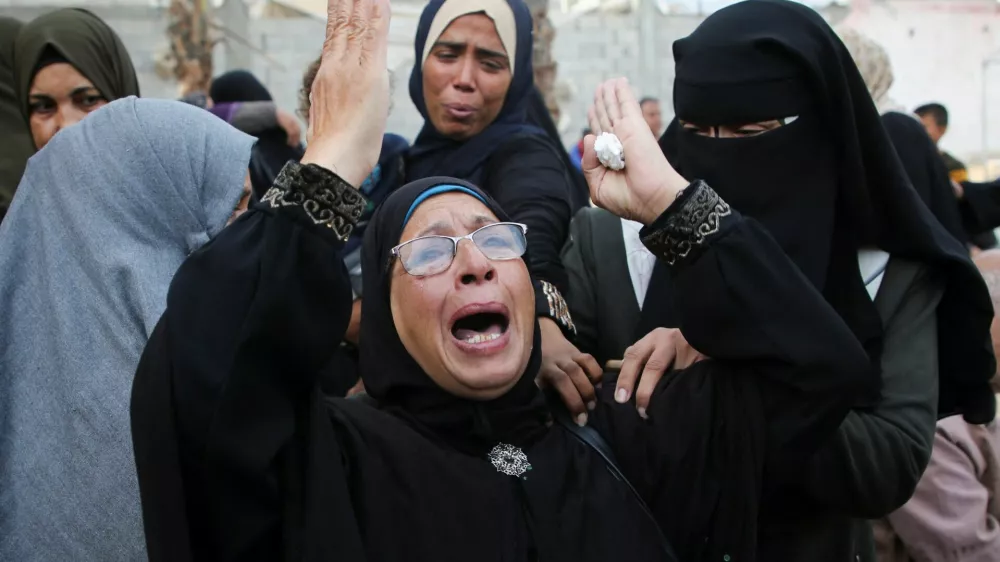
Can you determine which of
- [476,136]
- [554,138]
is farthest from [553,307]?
[554,138]

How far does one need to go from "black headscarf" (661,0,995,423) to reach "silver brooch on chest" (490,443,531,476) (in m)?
0.75

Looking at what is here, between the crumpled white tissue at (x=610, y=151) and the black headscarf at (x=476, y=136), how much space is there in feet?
2.99

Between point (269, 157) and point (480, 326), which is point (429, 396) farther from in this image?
point (269, 157)

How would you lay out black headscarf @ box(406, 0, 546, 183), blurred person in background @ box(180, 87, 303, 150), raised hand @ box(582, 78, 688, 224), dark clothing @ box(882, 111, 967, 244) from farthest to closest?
blurred person in background @ box(180, 87, 303, 150) < black headscarf @ box(406, 0, 546, 183) < dark clothing @ box(882, 111, 967, 244) < raised hand @ box(582, 78, 688, 224)

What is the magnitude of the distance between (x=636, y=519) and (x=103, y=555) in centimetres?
105

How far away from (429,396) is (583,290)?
0.63m

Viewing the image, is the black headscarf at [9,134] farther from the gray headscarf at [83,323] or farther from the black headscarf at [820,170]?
the black headscarf at [820,170]

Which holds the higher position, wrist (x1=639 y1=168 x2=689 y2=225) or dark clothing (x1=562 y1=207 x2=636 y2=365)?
wrist (x1=639 y1=168 x2=689 y2=225)

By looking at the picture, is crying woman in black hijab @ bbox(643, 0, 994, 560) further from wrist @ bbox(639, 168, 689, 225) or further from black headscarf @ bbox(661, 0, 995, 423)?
wrist @ bbox(639, 168, 689, 225)

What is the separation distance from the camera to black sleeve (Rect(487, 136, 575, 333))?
246 cm

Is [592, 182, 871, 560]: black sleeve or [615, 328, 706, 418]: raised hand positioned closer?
[592, 182, 871, 560]: black sleeve

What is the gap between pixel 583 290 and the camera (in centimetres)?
258

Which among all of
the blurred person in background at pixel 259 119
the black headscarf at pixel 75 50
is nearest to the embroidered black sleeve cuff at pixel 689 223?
the black headscarf at pixel 75 50

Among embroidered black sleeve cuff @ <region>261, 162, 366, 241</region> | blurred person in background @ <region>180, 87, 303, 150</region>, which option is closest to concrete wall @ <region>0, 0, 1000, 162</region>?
blurred person in background @ <region>180, 87, 303, 150</region>
